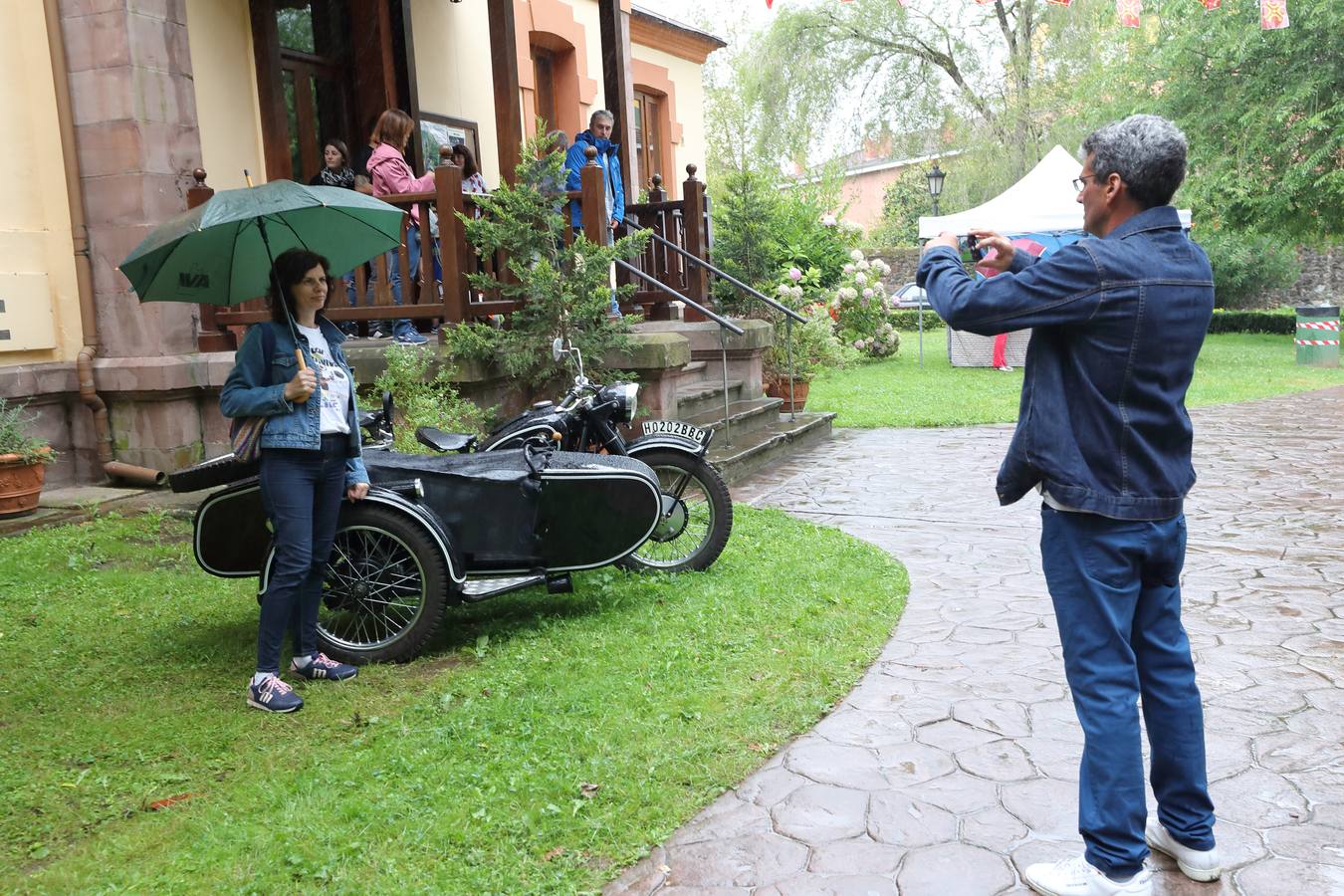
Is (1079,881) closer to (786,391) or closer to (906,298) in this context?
(786,391)

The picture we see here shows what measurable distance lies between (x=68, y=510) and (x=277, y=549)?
13.4 feet

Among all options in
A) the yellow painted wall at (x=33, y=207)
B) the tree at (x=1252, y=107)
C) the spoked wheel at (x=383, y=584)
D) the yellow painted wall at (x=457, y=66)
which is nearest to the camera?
the spoked wheel at (x=383, y=584)

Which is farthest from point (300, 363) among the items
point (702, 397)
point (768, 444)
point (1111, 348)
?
point (702, 397)

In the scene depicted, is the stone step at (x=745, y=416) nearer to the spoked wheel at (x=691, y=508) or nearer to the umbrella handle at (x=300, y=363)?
the spoked wheel at (x=691, y=508)

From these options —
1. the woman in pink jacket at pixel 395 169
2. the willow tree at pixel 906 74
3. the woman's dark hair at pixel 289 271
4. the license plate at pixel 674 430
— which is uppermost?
the willow tree at pixel 906 74

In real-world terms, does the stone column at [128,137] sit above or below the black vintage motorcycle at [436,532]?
above

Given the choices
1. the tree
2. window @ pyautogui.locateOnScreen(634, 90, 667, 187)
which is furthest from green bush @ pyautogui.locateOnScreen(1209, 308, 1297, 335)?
window @ pyautogui.locateOnScreen(634, 90, 667, 187)

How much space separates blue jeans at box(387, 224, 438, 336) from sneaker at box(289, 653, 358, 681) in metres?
4.38

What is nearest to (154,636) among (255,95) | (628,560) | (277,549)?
(277,549)

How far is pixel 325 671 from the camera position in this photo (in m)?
4.60

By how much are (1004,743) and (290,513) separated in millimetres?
2751

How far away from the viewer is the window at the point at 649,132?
17.5 m

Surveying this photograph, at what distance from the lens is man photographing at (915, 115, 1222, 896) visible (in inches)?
109

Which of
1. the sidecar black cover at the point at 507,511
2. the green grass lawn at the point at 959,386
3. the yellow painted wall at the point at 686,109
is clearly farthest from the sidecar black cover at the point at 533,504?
the yellow painted wall at the point at 686,109
